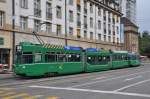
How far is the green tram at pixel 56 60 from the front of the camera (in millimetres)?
31538

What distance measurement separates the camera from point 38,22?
5059cm

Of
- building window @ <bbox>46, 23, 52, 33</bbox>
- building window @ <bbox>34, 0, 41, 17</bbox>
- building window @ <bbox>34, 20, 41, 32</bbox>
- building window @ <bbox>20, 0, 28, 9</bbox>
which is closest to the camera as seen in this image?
building window @ <bbox>20, 0, 28, 9</bbox>

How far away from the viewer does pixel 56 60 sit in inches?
1409

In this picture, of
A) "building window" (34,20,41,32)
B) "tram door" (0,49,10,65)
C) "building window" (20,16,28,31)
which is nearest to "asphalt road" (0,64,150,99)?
"tram door" (0,49,10,65)

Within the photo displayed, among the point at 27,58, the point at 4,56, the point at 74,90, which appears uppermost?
the point at 4,56

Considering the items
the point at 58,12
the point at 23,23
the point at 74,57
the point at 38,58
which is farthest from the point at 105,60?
the point at 38,58

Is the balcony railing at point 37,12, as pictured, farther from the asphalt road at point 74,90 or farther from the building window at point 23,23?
the asphalt road at point 74,90

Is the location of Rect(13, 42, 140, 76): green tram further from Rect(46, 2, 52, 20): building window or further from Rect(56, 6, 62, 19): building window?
Rect(56, 6, 62, 19): building window

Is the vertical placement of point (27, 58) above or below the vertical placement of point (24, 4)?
below

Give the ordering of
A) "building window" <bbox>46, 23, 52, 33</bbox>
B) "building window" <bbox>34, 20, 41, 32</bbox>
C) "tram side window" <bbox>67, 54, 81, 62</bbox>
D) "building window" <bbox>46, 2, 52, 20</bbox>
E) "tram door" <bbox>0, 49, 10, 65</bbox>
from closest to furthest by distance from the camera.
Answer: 1. "tram side window" <bbox>67, 54, 81, 62</bbox>
2. "tram door" <bbox>0, 49, 10, 65</bbox>
3. "building window" <bbox>34, 20, 41, 32</bbox>
4. "building window" <bbox>46, 23, 52, 33</bbox>
5. "building window" <bbox>46, 2, 52, 20</bbox>

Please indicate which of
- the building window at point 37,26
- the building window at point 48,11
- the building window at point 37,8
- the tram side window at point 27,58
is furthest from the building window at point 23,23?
the tram side window at point 27,58

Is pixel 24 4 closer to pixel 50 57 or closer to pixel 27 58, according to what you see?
pixel 50 57

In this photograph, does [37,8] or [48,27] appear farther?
[48,27]

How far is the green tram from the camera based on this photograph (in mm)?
31538
